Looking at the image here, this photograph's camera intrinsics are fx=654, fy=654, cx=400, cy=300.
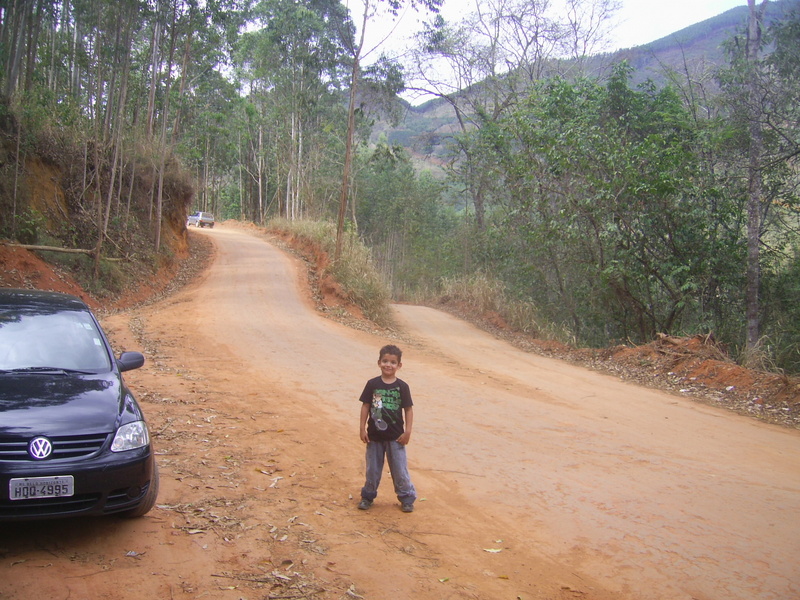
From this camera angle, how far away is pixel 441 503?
18.3ft

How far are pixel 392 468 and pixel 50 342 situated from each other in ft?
9.42

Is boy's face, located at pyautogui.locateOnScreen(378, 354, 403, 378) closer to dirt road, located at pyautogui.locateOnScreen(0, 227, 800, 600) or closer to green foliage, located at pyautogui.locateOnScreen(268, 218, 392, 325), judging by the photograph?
dirt road, located at pyautogui.locateOnScreen(0, 227, 800, 600)

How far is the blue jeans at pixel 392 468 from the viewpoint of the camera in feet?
16.9

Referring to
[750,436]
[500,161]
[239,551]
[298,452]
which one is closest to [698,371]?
[750,436]

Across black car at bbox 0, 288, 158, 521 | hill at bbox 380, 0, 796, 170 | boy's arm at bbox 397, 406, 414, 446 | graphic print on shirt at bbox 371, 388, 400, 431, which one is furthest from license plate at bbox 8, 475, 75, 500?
hill at bbox 380, 0, 796, 170

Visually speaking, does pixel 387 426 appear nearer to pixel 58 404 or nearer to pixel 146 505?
pixel 146 505

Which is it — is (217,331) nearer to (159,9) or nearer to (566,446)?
(566,446)

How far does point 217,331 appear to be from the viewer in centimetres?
1432

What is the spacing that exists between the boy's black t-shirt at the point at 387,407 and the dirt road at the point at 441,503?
0.66m

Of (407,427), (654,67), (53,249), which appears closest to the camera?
(407,427)

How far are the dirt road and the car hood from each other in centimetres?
73

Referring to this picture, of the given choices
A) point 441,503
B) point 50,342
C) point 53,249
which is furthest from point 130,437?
point 53,249

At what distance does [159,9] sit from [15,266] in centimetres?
998

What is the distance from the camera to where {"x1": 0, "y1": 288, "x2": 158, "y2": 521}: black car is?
12.7 feet
